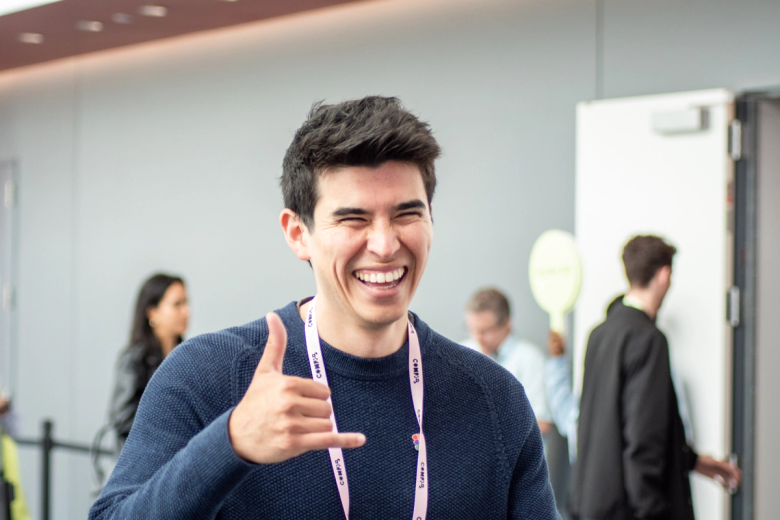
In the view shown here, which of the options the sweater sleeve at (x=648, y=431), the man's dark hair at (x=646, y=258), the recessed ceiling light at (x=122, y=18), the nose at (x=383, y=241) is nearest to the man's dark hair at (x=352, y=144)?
the nose at (x=383, y=241)

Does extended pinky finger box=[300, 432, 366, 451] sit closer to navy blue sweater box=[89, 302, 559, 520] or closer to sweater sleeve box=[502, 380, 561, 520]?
navy blue sweater box=[89, 302, 559, 520]

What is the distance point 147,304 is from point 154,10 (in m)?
2.03

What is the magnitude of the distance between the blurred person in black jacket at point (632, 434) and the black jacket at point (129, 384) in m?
1.83

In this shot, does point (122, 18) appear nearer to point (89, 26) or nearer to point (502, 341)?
point (89, 26)

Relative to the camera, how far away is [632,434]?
10.4ft

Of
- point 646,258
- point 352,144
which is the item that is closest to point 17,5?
point 646,258

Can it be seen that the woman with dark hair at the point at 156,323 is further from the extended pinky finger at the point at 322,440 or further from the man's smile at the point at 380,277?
the extended pinky finger at the point at 322,440

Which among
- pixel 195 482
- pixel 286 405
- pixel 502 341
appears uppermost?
pixel 286 405

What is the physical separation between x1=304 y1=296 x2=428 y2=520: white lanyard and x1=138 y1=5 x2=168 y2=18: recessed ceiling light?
156 inches

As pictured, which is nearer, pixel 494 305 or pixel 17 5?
pixel 494 305

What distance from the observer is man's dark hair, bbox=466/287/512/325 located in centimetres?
407

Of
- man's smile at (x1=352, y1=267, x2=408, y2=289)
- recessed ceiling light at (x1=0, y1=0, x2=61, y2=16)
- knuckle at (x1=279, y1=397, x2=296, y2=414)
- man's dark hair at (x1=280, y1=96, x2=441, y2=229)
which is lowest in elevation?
knuckle at (x1=279, y1=397, x2=296, y2=414)

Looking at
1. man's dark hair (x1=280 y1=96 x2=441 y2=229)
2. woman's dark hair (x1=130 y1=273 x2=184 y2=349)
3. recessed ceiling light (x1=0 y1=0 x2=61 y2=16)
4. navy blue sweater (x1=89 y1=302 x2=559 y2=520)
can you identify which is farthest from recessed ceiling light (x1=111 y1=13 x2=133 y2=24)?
navy blue sweater (x1=89 y1=302 x2=559 y2=520)

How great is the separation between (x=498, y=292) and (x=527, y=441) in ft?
8.49
